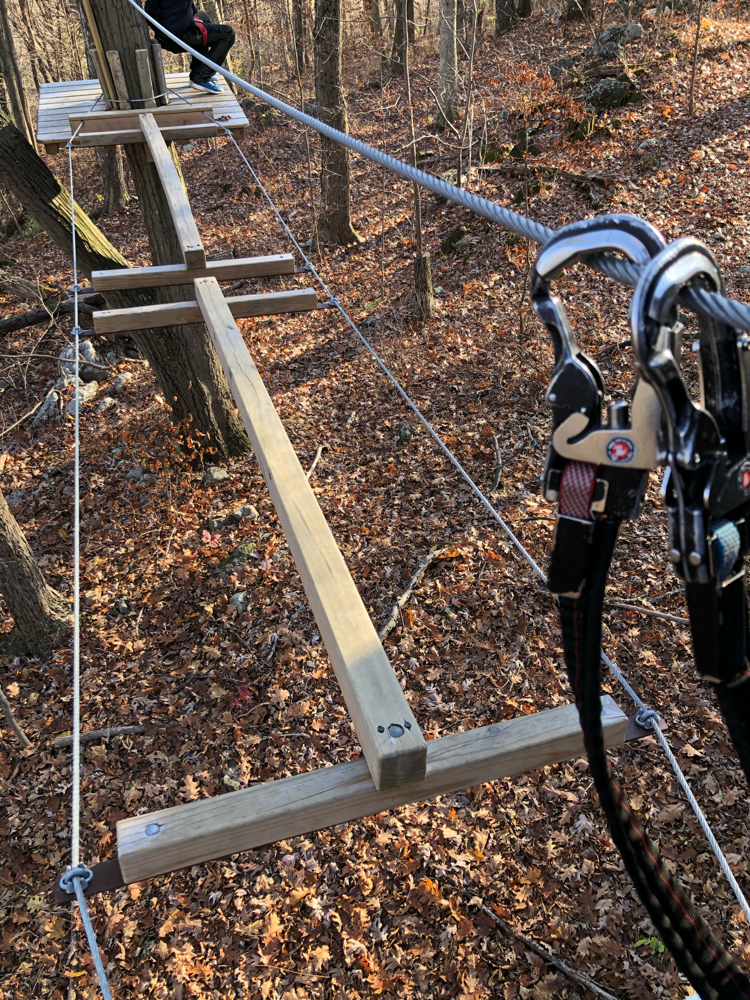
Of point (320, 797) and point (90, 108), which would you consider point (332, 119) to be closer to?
point (90, 108)

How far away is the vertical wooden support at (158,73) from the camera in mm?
5941

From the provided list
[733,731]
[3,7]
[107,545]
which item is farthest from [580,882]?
[3,7]

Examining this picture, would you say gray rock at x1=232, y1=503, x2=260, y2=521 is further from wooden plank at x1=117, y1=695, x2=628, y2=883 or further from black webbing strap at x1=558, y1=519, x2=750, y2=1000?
black webbing strap at x1=558, y1=519, x2=750, y2=1000

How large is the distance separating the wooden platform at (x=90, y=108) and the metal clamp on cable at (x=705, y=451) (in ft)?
20.4

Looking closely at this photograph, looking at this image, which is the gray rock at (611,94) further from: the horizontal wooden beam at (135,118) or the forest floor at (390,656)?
the horizontal wooden beam at (135,118)

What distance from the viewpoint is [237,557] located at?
21.0 ft

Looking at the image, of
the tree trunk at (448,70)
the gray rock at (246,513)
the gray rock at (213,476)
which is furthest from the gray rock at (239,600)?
the tree trunk at (448,70)

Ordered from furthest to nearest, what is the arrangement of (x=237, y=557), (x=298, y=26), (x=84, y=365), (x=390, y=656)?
(x=298, y=26) < (x=84, y=365) < (x=237, y=557) < (x=390, y=656)

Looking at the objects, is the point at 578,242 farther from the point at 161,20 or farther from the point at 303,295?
the point at 161,20

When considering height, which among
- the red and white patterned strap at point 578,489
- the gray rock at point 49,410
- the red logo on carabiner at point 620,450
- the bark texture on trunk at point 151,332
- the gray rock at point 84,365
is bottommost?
the gray rock at point 49,410

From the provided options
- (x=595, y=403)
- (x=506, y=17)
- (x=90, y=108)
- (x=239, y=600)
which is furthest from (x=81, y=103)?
(x=506, y=17)

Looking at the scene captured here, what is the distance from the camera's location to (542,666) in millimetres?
5035

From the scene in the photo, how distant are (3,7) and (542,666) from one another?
14.7 metres

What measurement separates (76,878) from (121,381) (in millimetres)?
8330
